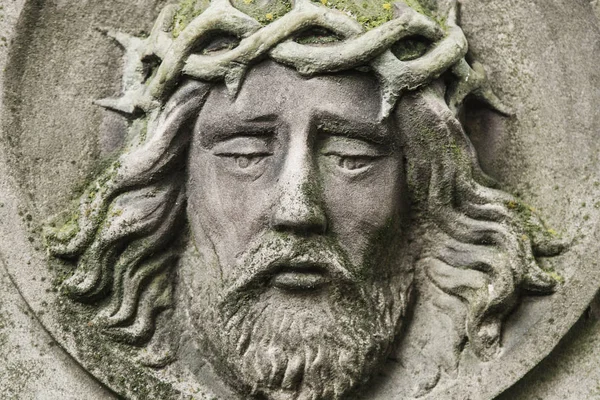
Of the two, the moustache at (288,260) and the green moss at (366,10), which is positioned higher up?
the green moss at (366,10)

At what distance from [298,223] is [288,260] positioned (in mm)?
137

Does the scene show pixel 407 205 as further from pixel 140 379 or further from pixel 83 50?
pixel 83 50

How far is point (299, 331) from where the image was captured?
2.93m

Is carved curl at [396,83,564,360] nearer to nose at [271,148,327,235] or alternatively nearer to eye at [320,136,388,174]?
eye at [320,136,388,174]

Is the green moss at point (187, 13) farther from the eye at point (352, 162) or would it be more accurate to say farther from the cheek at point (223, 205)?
the eye at point (352, 162)

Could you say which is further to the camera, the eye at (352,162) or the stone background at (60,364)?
the stone background at (60,364)

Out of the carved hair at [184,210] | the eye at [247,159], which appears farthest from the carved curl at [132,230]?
the eye at [247,159]

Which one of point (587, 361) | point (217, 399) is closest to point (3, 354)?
point (217, 399)

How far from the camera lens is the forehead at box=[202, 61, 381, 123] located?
2.87 metres

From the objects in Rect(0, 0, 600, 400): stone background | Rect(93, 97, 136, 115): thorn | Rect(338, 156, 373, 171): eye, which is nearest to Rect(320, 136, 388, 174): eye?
Rect(338, 156, 373, 171): eye

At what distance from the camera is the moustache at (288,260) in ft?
9.43

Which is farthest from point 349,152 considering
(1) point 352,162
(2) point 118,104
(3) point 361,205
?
(2) point 118,104

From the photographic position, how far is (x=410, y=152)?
119 inches

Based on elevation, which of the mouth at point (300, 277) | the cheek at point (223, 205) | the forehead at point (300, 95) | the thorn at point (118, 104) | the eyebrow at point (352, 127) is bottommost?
the mouth at point (300, 277)
